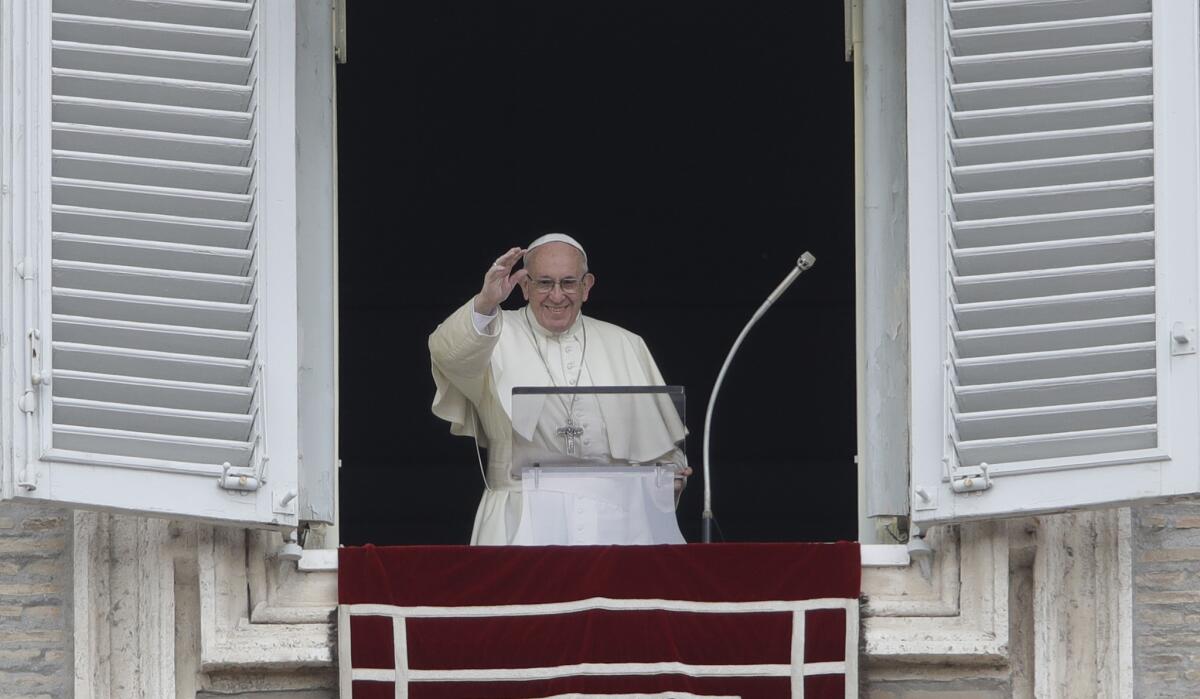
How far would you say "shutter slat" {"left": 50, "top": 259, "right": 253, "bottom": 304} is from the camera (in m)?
6.80

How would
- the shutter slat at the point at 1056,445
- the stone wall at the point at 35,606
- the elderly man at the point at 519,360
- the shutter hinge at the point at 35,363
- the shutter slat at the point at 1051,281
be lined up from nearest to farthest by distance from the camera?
the shutter hinge at the point at 35,363 < the shutter slat at the point at 1056,445 < the shutter slat at the point at 1051,281 < the stone wall at the point at 35,606 < the elderly man at the point at 519,360

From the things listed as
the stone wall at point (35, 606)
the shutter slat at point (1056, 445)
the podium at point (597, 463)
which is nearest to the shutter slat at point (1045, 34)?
the shutter slat at point (1056, 445)

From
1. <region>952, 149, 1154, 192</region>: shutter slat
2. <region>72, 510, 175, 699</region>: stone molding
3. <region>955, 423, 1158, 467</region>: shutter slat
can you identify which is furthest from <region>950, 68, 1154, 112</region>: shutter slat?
<region>72, 510, 175, 699</region>: stone molding

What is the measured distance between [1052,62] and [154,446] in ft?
7.56

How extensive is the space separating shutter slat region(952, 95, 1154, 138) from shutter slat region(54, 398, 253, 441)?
1.84 metres

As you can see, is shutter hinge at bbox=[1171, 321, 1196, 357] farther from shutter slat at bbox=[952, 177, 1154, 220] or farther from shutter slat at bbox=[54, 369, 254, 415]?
shutter slat at bbox=[54, 369, 254, 415]

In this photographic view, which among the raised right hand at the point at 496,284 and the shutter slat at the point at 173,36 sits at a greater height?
the shutter slat at the point at 173,36

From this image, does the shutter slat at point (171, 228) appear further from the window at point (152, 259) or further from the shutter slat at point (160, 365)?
the shutter slat at point (160, 365)

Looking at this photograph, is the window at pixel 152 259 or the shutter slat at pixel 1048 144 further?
the shutter slat at pixel 1048 144

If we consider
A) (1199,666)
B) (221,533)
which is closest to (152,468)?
(221,533)

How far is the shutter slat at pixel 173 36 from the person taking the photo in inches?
271

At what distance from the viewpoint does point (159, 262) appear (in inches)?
270

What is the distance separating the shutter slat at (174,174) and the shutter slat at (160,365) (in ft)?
1.32

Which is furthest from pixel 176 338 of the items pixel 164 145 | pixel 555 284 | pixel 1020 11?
pixel 1020 11
